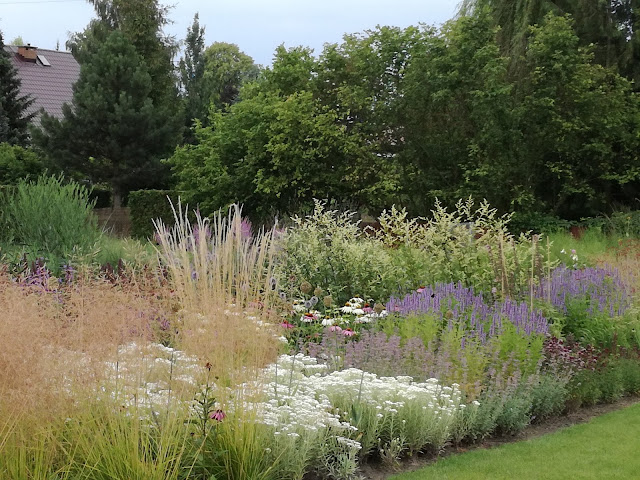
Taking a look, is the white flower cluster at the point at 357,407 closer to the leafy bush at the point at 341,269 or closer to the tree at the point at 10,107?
the leafy bush at the point at 341,269

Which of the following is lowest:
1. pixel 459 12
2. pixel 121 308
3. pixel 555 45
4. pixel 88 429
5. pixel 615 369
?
pixel 615 369

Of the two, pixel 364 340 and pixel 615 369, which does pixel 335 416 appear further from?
pixel 615 369

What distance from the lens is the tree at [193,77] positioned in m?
25.1

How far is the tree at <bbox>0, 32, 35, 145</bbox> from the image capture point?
24.9m

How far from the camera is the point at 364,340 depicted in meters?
5.33

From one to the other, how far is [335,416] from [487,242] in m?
4.18

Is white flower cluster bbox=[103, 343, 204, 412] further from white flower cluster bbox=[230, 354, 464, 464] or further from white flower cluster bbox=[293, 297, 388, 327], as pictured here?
white flower cluster bbox=[293, 297, 388, 327]

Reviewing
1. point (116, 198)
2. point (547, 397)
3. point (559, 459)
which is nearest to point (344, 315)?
point (547, 397)

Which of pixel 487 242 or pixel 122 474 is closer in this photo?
pixel 122 474

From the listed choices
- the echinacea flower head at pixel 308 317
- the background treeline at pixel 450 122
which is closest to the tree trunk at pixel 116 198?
the background treeline at pixel 450 122

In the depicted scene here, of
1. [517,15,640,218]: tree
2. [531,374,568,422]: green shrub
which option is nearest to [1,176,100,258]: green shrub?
[531,374,568,422]: green shrub

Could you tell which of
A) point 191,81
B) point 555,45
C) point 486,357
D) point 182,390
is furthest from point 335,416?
point 191,81

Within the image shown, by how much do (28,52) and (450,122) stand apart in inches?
1041

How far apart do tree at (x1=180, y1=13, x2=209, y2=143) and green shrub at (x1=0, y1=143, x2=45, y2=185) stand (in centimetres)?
494
